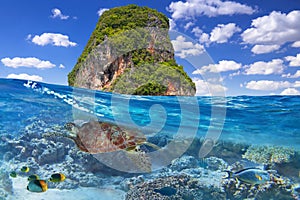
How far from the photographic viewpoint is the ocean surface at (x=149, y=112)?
13219mm

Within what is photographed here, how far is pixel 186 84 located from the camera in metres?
32.5

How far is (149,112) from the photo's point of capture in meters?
14.9

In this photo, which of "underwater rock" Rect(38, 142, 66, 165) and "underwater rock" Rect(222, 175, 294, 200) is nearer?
"underwater rock" Rect(222, 175, 294, 200)

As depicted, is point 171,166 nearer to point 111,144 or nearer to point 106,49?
point 111,144

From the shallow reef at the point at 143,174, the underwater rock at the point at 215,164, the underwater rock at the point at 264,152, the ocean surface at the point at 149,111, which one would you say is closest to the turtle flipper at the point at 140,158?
the shallow reef at the point at 143,174

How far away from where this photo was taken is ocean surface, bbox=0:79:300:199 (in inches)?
520

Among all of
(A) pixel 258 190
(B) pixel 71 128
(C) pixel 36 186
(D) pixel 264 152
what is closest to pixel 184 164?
(A) pixel 258 190

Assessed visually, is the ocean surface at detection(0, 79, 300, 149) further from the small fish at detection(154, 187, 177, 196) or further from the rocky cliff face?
the rocky cliff face

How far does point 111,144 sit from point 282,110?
8.50m

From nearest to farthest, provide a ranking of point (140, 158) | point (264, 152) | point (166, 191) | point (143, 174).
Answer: point (166, 191)
point (140, 158)
point (143, 174)
point (264, 152)

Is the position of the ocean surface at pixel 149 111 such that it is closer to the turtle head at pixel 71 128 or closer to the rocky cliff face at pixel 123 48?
the turtle head at pixel 71 128

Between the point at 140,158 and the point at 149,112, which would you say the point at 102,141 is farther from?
the point at 149,112

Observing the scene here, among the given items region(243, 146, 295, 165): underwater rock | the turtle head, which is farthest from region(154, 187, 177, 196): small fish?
region(243, 146, 295, 165): underwater rock

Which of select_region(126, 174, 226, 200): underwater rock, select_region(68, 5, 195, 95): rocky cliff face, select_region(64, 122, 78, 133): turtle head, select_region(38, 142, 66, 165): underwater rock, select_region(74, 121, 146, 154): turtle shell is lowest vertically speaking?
select_region(126, 174, 226, 200): underwater rock
